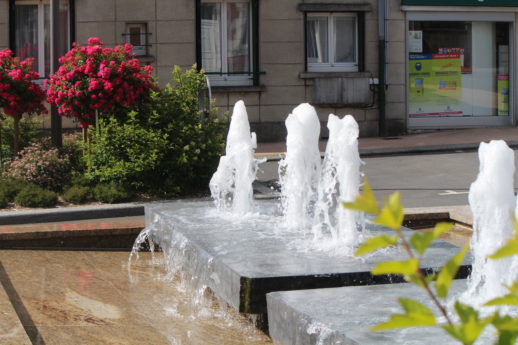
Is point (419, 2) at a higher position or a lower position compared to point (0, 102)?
higher

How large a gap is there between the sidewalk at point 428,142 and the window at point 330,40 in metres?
1.84

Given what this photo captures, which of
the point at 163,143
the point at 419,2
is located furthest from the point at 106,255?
the point at 419,2

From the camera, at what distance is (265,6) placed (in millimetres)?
19828

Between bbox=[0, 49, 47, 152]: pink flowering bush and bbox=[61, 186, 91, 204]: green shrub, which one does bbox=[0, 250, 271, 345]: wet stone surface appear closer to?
bbox=[61, 186, 91, 204]: green shrub

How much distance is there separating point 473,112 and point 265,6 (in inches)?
216

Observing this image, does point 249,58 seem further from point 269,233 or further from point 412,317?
point 412,317

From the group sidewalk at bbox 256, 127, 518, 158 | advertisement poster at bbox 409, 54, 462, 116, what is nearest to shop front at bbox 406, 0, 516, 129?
advertisement poster at bbox 409, 54, 462, 116

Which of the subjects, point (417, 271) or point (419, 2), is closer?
point (417, 271)

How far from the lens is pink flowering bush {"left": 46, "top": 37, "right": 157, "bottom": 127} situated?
12609 millimetres

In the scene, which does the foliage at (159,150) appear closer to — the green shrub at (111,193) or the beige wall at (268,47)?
the green shrub at (111,193)

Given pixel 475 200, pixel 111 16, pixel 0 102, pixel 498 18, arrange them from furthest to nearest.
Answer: pixel 498 18 < pixel 111 16 < pixel 0 102 < pixel 475 200

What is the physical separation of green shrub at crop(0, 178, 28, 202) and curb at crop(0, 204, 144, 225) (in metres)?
0.66

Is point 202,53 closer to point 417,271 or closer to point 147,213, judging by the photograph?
point 147,213

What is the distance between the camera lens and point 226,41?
66.1 feet
